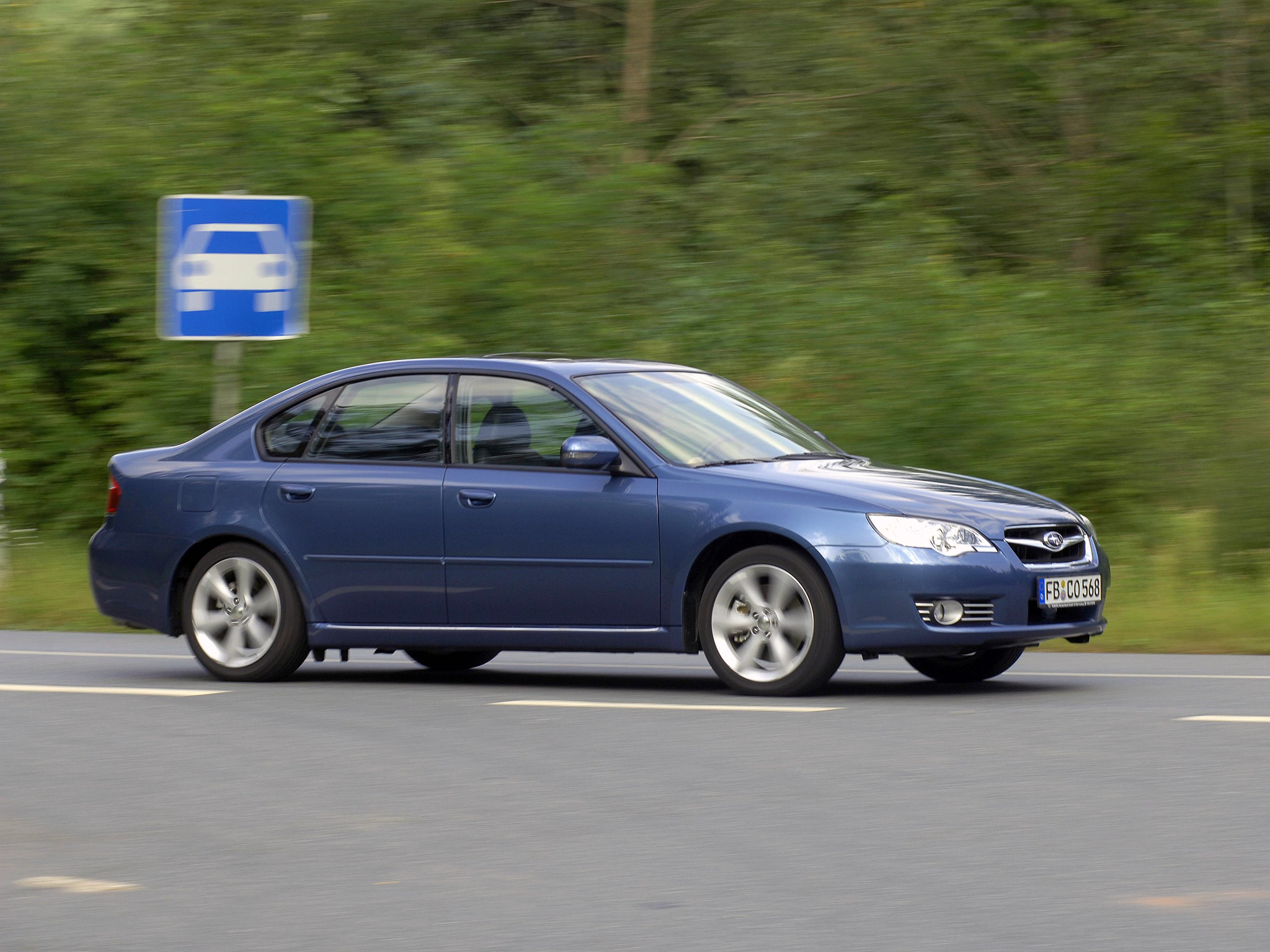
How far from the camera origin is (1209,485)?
15250mm

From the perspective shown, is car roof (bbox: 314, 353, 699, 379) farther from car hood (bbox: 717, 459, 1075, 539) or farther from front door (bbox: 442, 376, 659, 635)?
car hood (bbox: 717, 459, 1075, 539)

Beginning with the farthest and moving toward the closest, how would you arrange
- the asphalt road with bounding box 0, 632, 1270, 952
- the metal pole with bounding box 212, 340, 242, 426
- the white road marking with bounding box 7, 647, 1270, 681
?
the metal pole with bounding box 212, 340, 242, 426 → the white road marking with bounding box 7, 647, 1270, 681 → the asphalt road with bounding box 0, 632, 1270, 952

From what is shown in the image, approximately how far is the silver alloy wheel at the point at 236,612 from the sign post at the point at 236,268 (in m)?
3.83

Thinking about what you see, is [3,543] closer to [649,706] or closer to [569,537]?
[569,537]

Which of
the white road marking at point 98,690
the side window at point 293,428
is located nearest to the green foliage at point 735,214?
the side window at point 293,428

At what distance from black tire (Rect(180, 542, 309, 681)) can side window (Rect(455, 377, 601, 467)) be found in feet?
3.74

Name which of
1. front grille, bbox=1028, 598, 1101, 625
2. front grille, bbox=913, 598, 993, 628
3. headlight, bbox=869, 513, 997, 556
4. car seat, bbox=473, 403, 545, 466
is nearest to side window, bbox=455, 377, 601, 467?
car seat, bbox=473, 403, 545, 466

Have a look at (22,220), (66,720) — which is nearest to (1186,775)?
(66,720)

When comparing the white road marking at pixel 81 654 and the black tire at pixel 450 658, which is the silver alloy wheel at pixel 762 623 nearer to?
the black tire at pixel 450 658

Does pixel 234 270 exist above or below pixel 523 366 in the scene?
above

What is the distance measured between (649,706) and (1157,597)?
551cm

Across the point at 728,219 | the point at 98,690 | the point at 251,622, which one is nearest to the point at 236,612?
the point at 251,622

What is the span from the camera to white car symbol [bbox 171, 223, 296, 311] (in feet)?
47.6

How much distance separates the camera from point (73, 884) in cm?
594
